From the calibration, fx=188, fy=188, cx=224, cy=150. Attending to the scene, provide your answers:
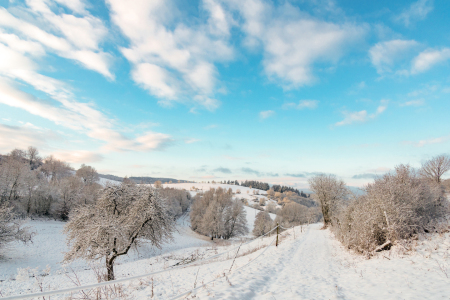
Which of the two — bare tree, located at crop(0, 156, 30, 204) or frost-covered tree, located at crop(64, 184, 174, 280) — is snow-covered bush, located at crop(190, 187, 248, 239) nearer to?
frost-covered tree, located at crop(64, 184, 174, 280)

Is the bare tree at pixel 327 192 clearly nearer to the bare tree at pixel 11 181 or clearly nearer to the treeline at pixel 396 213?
the treeline at pixel 396 213

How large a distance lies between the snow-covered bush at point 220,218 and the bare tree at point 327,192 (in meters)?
24.1

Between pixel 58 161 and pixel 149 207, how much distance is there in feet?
309

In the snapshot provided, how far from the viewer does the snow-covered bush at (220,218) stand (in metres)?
46.7

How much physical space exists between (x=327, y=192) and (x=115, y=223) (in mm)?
29855

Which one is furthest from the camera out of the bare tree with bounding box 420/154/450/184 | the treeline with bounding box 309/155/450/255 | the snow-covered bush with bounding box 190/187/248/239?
the snow-covered bush with bounding box 190/187/248/239

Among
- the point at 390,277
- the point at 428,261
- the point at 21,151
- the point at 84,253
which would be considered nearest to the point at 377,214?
the point at 428,261

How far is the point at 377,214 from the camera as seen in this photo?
423 inches

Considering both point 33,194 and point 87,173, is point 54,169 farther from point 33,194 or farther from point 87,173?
point 33,194

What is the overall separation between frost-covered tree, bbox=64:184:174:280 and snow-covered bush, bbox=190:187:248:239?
33234mm

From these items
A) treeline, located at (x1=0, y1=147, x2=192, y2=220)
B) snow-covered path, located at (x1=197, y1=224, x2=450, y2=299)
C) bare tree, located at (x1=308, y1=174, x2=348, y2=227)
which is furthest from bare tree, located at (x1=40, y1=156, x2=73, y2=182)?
snow-covered path, located at (x1=197, y1=224, x2=450, y2=299)

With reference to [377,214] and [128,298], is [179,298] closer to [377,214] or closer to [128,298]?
[128,298]

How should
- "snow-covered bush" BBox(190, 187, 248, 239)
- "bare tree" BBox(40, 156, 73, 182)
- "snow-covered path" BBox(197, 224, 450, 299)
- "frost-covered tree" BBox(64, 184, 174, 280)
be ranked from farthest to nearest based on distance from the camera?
"bare tree" BBox(40, 156, 73, 182) < "snow-covered bush" BBox(190, 187, 248, 239) < "frost-covered tree" BBox(64, 184, 174, 280) < "snow-covered path" BBox(197, 224, 450, 299)

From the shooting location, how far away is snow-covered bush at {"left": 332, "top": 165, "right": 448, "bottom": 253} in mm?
9820
